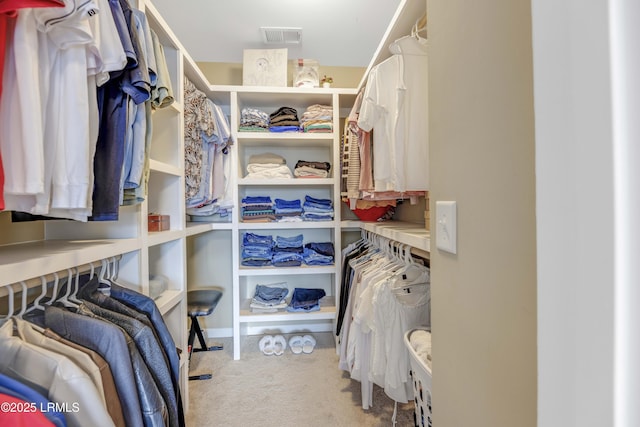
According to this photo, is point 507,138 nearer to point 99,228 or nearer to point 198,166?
point 99,228

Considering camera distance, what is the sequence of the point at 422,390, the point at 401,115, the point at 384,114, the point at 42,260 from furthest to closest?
the point at 384,114 → the point at 401,115 → the point at 422,390 → the point at 42,260

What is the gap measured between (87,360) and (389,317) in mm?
1064

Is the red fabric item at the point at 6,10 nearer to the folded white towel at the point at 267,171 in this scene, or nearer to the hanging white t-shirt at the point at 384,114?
the hanging white t-shirt at the point at 384,114

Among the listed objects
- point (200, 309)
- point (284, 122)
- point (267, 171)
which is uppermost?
point (284, 122)

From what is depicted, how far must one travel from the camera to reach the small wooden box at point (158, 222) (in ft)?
4.95

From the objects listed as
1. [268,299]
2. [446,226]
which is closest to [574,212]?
[446,226]

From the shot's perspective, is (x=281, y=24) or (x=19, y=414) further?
(x=281, y=24)

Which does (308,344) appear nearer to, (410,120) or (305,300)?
(305,300)

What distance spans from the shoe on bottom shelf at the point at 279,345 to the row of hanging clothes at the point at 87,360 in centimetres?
127

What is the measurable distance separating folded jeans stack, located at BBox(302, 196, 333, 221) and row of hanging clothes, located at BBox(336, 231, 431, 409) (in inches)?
29.8

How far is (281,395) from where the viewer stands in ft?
5.69

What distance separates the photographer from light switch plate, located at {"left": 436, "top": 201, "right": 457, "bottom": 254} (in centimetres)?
63

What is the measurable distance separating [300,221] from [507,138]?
1.90 metres

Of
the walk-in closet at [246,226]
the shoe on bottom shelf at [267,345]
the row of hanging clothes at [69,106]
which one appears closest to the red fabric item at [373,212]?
the walk-in closet at [246,226]
